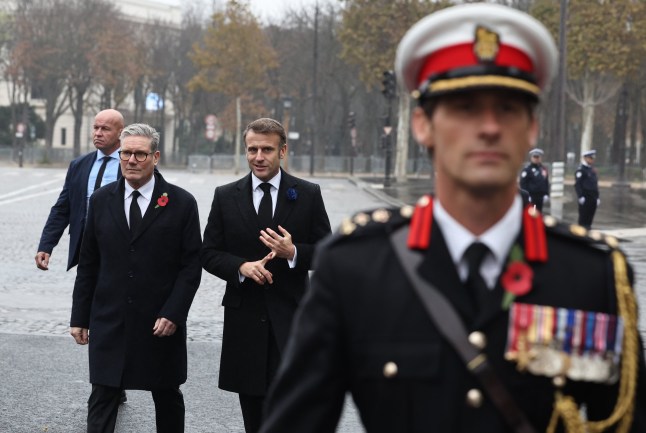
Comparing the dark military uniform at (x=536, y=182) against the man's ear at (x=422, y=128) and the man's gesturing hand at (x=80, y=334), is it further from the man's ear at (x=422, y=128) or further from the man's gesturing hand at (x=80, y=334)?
the man's ear at (x=422, y=128)

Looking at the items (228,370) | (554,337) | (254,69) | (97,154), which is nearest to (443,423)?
(554,337)

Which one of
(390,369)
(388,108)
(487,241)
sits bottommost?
(390,369)

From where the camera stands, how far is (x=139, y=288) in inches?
263

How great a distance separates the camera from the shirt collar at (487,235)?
2527mm

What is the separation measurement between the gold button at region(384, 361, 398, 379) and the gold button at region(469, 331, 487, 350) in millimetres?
157

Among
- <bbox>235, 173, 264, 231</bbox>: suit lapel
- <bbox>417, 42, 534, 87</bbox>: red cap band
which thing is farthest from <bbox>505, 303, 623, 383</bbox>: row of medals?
<bbox>235, 173, 264, 231</bbox>: suit lapel

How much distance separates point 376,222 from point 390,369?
0.34 meters

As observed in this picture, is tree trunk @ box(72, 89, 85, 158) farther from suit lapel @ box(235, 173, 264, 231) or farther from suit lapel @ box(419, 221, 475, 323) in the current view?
suit lapel @ box(419, 221, 475, 323)

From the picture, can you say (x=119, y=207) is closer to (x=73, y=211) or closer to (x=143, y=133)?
(x=143, y=133)

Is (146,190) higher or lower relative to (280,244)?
higher

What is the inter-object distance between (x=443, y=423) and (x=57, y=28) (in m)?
74.6

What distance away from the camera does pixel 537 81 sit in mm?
2654

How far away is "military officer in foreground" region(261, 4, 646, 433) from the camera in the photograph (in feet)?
8.18

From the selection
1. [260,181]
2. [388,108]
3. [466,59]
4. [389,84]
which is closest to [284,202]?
[260,181]
